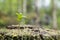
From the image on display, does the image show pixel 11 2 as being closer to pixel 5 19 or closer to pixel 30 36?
pixel 5 19

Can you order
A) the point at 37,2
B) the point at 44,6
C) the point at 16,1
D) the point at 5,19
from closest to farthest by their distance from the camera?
1. the point at 37,2
2. the point at 5,19
3. the point at 16,1
4. the point at 44,6

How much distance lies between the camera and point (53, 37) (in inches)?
162

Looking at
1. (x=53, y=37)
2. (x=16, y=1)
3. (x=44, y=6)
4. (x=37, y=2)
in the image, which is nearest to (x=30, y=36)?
(x=53, y=37)

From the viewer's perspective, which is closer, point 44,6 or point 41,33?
point 41,33

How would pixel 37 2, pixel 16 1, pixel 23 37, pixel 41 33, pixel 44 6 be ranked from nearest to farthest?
pixel 23 37
pixel 41 33
pixel 37 2
pixel 16 1
pixel 44 6

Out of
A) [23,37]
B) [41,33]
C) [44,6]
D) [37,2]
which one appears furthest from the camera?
[44,6]

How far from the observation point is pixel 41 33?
13.1 ft

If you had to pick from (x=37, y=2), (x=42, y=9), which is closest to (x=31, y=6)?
(x=42, y=9)

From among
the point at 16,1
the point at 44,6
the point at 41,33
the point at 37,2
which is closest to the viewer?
the point at 41,33

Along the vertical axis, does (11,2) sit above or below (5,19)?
above

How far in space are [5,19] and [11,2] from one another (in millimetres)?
4943

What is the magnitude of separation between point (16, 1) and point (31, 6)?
2419 millimetres

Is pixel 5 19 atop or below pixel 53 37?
below

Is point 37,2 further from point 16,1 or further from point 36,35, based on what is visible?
point 16,1
